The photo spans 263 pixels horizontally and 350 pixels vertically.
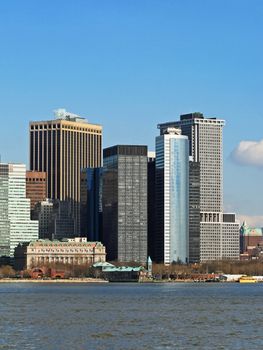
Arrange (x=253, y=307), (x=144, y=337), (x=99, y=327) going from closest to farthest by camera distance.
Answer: (x=144, y=337), (x=99, y=327), (x=253, y=307)

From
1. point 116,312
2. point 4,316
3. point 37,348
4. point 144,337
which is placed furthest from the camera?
point 116,312

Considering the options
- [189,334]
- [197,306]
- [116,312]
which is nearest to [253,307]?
[197,306]

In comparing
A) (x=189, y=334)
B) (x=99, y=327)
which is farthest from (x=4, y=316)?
(x=189, y=334)

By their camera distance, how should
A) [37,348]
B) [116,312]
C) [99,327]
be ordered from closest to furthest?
[37,348]
[99,327]
[116,312]

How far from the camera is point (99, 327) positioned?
102125mm

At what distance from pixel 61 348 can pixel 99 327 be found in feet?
59.5

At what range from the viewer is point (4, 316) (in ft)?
387

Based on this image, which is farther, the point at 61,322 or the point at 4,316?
the point at 4,316

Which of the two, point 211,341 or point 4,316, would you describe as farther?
point 4,316

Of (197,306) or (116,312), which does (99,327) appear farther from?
(197,306)

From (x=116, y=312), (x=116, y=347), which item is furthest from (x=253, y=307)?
(x=116, y=347)

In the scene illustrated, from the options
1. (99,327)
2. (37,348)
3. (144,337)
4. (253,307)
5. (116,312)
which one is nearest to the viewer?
(37,348)

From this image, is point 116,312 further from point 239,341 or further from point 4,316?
point 239,341

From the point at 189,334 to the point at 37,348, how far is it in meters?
15.6
